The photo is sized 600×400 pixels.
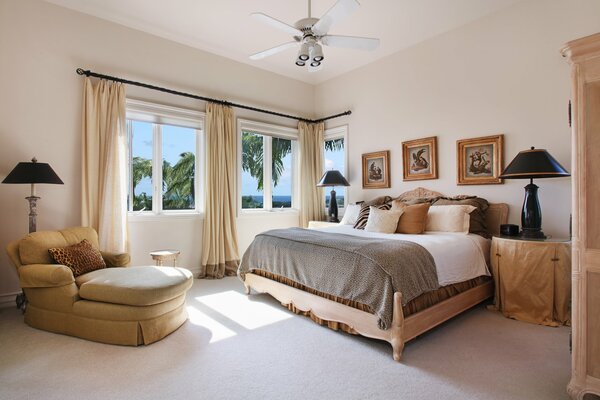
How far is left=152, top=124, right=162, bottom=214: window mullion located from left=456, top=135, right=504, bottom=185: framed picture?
13.1ft

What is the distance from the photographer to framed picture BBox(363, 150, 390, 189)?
4.88 m

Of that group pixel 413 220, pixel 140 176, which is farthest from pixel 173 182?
pixel 413 220

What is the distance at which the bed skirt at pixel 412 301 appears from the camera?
7.77 ft

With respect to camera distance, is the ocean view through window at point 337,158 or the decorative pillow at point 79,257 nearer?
the decorative pillow at point 79,257

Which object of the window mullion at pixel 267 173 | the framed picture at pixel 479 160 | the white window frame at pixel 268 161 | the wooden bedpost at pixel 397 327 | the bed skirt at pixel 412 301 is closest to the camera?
the wooden bedpost at pixel 397 327

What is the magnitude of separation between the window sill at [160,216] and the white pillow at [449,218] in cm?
312

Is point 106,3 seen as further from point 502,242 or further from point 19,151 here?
point 502,242

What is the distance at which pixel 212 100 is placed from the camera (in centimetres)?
459

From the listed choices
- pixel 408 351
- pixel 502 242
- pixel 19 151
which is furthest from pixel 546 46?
pixel 19 151

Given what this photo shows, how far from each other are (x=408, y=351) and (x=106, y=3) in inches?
186

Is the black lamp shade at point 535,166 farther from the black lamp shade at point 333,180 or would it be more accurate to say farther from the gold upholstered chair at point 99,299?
the gold upholstered chair at point 99,299

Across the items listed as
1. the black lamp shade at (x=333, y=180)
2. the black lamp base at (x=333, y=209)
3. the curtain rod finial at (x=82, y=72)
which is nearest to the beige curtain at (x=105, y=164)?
the curtain rod finial at (x=82, y=72)

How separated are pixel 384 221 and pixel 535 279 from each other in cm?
147

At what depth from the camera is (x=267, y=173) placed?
5.48 m
